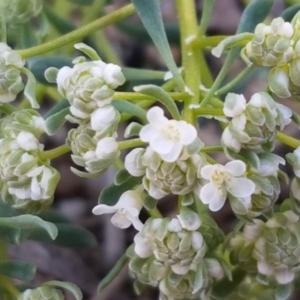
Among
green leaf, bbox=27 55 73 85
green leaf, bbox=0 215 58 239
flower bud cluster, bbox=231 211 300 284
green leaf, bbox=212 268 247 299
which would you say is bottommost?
green leaf, bbox=212 268 247 299

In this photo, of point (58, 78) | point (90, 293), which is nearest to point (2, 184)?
point (58, 78)

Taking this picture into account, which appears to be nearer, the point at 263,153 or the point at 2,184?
the point at 263,153

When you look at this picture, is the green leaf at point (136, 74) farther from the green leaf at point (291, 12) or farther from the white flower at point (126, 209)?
the white flower at point (126, 209)

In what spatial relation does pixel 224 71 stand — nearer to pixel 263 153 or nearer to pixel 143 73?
pixel 263 153

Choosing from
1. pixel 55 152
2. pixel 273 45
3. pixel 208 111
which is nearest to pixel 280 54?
pixel 273 45

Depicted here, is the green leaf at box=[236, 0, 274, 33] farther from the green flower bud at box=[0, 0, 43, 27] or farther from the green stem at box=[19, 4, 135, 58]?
the green flower bud at box=[0, 0, 43, 27]

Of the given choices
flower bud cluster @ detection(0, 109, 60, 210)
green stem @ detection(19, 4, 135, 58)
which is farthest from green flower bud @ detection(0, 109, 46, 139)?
green stem @ detection(19, 4, 135, 58)

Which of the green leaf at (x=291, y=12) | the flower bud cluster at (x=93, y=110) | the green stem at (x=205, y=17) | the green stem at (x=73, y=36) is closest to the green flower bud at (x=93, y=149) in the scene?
the flower bud cluster at (x=93, y=110)
